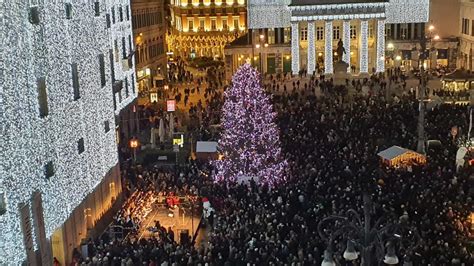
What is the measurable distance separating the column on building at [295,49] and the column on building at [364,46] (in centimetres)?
634

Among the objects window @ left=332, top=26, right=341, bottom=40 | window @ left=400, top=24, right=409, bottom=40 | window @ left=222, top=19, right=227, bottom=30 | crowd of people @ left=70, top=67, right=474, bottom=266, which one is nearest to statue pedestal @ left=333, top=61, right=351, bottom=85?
window @ left=332, top=26, right=341, bottom=40

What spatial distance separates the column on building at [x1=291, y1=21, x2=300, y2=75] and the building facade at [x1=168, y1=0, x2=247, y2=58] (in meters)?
19.5

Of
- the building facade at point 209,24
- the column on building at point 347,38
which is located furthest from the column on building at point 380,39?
the building facade at point 209,24

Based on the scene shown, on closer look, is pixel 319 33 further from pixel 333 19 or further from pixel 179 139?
pixel 179 139

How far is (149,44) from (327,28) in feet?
59.0

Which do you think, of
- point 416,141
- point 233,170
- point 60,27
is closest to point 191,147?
point 233,170

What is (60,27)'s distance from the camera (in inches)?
1034

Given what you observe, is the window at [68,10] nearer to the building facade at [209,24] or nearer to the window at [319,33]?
the window at [319,33]

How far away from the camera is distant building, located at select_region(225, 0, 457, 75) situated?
242ft

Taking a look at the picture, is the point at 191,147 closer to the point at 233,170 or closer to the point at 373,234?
the point at 233,170

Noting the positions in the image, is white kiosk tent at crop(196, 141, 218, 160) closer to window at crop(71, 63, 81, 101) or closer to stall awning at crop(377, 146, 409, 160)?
stall awning at crop(377, 146, 409, 160)

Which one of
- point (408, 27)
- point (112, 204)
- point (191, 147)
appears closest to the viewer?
point (112, 204)

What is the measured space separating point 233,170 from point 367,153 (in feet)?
20.6

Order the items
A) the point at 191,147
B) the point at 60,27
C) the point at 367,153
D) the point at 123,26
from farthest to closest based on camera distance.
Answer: the point at 123,26 → the point at 191,147 → the point at 367,153 → the point at 60,27
